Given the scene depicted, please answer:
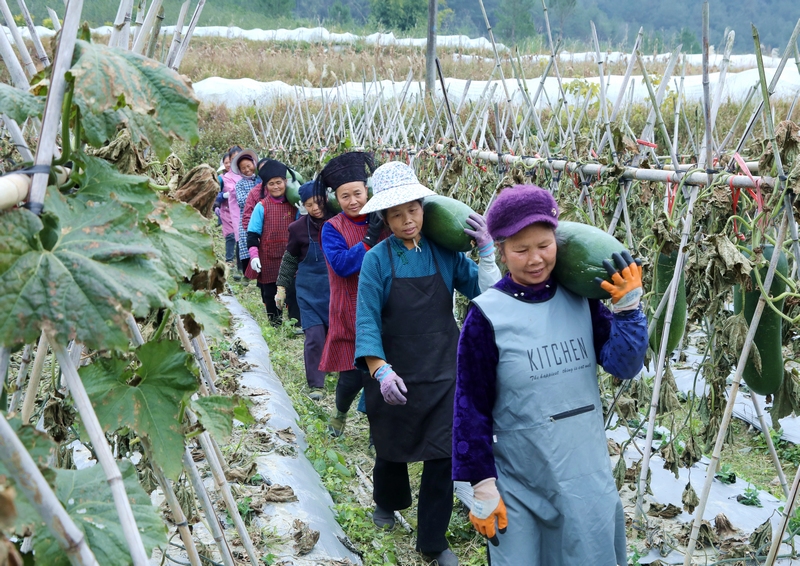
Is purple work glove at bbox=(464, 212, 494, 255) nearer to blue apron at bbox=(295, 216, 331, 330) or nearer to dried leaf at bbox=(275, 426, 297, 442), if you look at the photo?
dried leaf at bbox=(275, 426, 297, 442)

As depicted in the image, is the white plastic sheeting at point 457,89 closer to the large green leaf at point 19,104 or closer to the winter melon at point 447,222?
the winter melon at point 447,222

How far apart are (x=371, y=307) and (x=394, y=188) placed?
0.54 metres

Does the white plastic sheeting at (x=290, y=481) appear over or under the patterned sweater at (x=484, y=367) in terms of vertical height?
under

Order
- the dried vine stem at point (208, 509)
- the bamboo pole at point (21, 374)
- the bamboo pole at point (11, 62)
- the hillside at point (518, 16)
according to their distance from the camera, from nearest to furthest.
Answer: the bamboo pole at point (11, 62) < the bamboo pole at point (21, 374) < the dried vine stem at point (208, 509) < the hillside at point (518, 16)

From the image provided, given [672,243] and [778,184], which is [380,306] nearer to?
[672,243]

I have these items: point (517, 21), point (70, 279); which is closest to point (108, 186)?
point (70, 279)

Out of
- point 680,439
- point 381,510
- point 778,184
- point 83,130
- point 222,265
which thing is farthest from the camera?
point 680,439

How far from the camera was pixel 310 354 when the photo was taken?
5.76 metres

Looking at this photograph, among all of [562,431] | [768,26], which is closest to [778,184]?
[562,431]

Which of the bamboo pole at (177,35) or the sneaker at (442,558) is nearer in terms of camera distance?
the bamboo pole at (177,35)

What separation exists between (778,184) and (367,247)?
237cm

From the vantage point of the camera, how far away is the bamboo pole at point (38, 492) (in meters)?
0.77

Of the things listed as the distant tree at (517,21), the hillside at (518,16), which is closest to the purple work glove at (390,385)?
the hillside at (518,16)

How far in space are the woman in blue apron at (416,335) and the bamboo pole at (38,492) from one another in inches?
96.3
